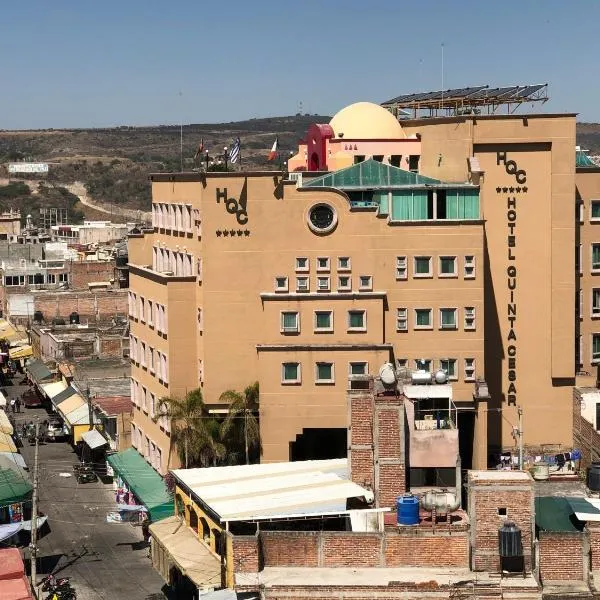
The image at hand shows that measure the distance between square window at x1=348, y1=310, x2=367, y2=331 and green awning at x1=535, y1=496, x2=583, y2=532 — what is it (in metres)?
22.6

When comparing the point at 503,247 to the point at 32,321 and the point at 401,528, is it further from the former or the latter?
the point at 32,321

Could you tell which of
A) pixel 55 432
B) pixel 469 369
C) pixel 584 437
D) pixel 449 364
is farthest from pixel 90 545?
pixel 55 432

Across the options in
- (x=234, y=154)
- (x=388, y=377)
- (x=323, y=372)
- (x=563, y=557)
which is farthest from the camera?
(x=234, y=154)

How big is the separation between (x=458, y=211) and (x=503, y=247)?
296 centimetres

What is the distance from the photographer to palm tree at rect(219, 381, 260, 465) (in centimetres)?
6022

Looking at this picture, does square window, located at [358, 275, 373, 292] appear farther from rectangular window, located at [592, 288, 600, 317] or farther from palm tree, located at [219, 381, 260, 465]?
rectangular window, located at [592, 288, 600, 317]

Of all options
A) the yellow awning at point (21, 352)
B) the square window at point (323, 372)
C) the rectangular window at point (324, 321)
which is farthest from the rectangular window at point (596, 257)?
the yellow awning at point (21, 352)

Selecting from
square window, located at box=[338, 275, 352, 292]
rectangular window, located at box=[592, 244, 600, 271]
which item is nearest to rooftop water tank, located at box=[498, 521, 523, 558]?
square window, located at box=[338, 275, 352, 292]

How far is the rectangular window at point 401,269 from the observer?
202 feet

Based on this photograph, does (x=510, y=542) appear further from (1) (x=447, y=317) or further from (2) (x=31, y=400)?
(2) (x=31, y=400)

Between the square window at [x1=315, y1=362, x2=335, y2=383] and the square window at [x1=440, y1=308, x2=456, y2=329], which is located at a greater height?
the square window at [x1=440, y1=308, x2=456, y2=329]

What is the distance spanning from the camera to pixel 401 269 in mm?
61750

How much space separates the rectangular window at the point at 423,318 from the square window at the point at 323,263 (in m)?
4.07

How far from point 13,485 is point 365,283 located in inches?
633
